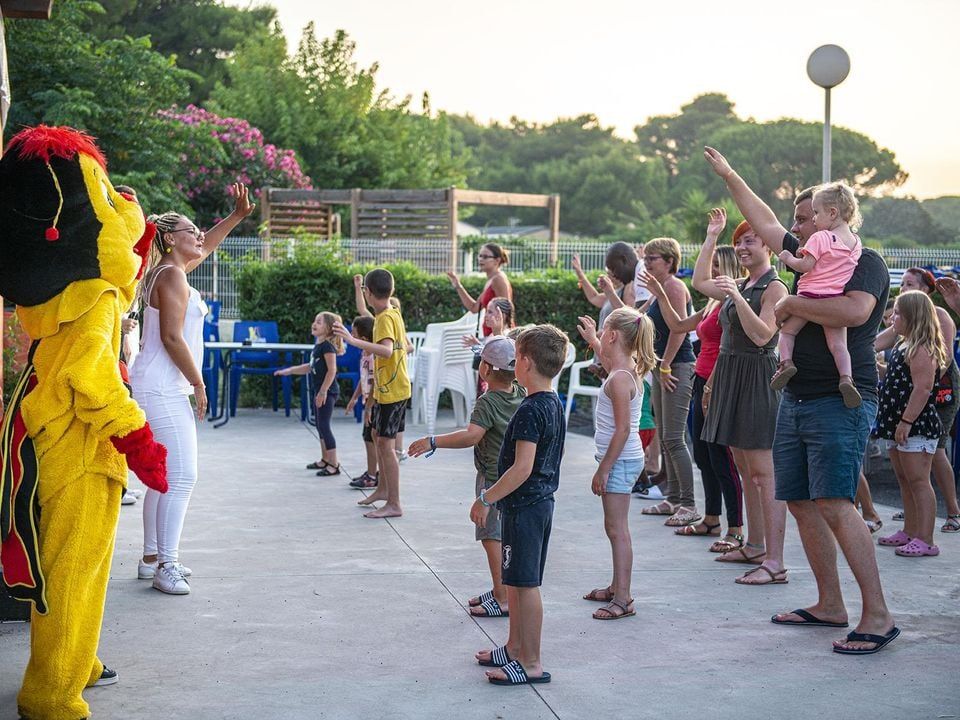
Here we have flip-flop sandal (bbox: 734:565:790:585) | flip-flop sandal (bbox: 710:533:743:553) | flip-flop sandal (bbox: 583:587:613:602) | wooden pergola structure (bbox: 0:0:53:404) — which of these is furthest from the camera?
flip-flop sandal (bbox: 710:533:743:553)

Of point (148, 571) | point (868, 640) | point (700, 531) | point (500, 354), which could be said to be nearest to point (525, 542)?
point (500, 354)

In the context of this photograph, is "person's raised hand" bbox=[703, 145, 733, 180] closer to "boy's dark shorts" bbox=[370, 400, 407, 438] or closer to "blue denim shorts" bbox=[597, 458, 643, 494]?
"blue denim shorts" bbox=[597, 458, 643, 494]

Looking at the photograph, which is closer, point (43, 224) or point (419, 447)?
point (43, 224)

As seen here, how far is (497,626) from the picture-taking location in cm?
509

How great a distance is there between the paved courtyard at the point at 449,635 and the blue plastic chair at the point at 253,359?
17.7 feet

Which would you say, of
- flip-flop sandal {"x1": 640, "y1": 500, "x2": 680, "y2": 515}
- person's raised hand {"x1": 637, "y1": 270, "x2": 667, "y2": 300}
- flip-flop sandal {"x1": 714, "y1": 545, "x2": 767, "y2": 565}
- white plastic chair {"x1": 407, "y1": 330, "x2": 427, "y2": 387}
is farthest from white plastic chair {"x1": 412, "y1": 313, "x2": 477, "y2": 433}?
flip-flop sandal {"x1": 714, "y1": 545, "x2": 767, "y2": 565}

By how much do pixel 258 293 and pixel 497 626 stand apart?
Result: 32.4ft

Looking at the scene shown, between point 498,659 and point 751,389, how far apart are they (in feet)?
7.83

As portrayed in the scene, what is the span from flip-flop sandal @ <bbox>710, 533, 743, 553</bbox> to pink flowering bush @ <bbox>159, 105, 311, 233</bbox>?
59.0 ft

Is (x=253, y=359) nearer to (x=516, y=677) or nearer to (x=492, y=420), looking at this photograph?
(x=492, y=420)

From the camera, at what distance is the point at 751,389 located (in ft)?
20.0

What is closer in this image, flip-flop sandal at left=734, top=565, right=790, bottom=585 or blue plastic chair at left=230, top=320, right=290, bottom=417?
flip-flop sandal at left=734, top=565, right=790, bottom=585

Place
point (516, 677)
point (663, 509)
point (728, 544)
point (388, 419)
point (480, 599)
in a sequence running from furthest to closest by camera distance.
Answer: point (663, 509) → point (388, 419) → point (728, 544) → point (480, 599) → point (516, 677)

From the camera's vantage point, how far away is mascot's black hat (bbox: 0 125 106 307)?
4039 mm
